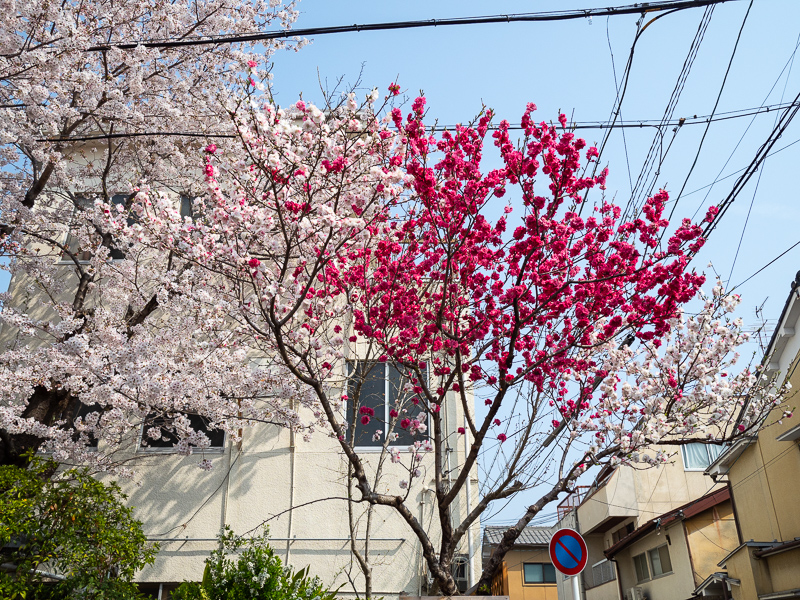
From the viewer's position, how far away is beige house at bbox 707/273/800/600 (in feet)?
36.6

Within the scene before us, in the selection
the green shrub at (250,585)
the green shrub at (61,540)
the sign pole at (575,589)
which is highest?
the green shrub at (61,540)

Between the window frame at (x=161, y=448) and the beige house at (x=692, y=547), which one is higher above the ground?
the window frame at (x=161, y=448)

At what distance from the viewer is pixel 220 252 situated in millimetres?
6691

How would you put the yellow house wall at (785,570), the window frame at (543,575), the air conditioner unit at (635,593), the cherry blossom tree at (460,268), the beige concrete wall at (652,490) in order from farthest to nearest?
the window frame at (543,575) < the beige concrete wall at (652,490) < the air conditioner unit at (635,593) < the yellow house wall at (785,570) < the cherry blossom tree at (460,268)

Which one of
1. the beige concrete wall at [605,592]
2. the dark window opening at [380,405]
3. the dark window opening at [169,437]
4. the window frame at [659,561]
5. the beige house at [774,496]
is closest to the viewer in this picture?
the dark window opening at [380,405]

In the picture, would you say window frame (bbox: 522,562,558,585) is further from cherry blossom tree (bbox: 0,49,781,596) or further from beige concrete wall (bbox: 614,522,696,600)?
cherry blossom tree (bbox: 0,49,781,596)

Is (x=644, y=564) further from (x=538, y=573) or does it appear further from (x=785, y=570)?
(x=538, y=573)

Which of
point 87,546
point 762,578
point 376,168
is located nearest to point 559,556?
point 376,168

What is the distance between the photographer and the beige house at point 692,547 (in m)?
15.2

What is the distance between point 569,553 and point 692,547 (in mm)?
11443

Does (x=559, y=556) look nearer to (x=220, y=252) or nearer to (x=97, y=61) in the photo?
(x=220, y=252)

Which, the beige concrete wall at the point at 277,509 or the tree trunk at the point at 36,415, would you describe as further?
the beige concrete wall at the point at 277,509

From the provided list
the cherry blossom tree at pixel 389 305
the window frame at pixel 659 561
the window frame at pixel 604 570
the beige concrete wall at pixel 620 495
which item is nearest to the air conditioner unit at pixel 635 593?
the window frame at pixel 659 561

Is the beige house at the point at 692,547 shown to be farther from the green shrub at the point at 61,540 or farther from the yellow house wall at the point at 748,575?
the green shrub at the point at 61,540
